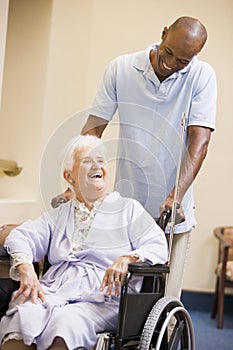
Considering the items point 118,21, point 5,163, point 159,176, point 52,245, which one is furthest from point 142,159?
point 118,21

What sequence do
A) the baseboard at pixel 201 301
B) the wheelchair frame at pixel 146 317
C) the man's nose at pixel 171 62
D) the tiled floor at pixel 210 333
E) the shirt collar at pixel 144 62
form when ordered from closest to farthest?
the wheelchair frame at pixel 146 317
the man's nose at pixel 171 62
the shirt collar at pixel 144 62
the tiled floor at pixel 210 333
the baseboard at pixel 201 301

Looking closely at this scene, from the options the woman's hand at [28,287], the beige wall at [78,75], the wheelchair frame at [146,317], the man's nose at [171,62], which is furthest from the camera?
the beige wall at [78,75]

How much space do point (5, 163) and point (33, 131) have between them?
11.8 inches

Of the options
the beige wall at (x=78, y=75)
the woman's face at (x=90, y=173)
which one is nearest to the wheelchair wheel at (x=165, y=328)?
the woman's face at (x=90, y=173)

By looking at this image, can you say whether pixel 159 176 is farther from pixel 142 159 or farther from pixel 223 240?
pixel 223 240

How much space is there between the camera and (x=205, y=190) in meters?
4.86

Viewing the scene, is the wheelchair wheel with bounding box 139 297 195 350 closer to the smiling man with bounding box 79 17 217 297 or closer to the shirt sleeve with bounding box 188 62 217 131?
the smiling man with bounding box 79 17 217 297

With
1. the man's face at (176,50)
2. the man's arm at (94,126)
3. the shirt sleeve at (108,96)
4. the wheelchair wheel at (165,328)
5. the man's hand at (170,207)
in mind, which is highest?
the man's face at (176,50)

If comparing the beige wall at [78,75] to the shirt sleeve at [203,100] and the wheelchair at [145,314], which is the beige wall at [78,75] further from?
the wheelchair at [145,314]

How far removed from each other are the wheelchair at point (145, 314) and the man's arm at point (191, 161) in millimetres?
73

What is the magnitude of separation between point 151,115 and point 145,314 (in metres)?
0.77

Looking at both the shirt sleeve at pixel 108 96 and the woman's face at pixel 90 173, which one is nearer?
the woman's face at pixel 90 173

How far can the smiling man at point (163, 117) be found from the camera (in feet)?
7.77

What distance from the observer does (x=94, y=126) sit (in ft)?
8.11
